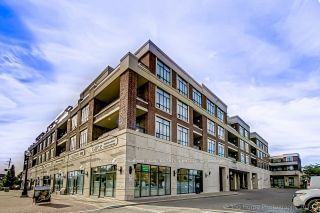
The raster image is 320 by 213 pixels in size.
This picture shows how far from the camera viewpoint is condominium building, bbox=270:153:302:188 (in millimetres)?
82062

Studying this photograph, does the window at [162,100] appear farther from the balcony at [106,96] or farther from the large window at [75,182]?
the large window at [75,182]

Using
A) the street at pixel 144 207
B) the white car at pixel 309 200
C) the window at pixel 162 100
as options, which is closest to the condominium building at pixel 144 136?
the window at pixel 162 100

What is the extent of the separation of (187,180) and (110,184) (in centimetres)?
982

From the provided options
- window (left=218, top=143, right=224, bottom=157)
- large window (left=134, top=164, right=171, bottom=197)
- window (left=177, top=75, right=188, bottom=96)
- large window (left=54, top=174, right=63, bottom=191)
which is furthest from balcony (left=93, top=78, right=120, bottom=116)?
window (left=218, top=143, right=224, bottom=157)

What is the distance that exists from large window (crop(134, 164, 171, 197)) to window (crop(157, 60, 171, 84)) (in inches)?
356

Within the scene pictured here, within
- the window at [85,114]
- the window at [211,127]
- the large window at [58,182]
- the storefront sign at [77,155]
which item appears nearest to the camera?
the storefront sign at [77,155]

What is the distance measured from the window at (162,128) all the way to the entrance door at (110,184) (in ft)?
18.5

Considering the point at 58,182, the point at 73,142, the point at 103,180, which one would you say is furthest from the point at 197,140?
the point at 58,182

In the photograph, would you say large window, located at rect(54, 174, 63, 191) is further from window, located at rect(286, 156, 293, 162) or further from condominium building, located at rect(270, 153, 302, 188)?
window, located at rect(286, 156, 293, 162)

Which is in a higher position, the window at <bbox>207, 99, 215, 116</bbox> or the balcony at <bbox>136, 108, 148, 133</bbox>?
the window at <bbox>207, 99, 215, 116</bbox>

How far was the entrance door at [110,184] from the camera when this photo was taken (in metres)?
22.8

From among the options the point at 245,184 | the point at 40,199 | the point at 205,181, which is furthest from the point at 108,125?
the point at 245,184

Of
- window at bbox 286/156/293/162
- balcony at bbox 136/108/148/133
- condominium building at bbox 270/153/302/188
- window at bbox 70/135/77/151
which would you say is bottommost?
condominium building at bbox 270/153/302/188

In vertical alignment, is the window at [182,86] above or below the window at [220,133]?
above
